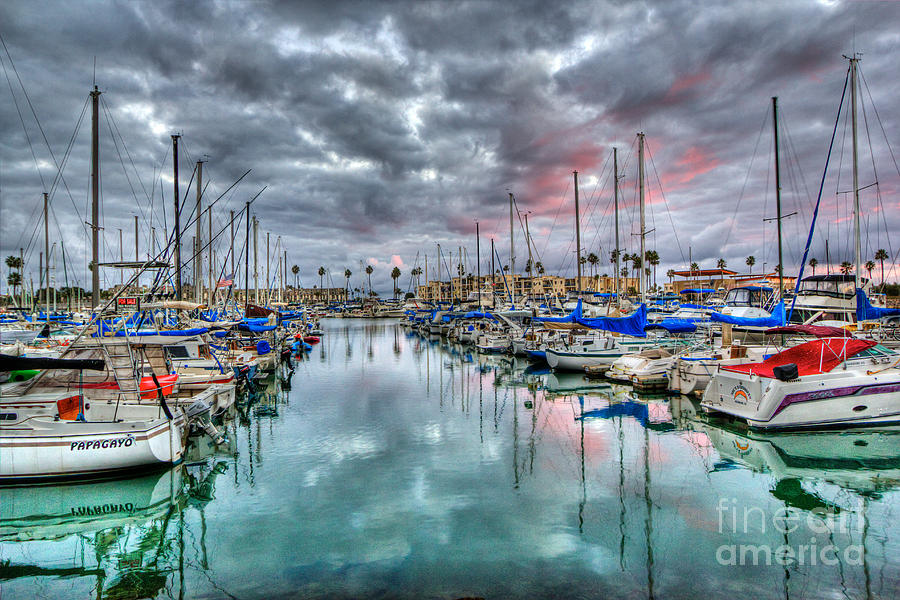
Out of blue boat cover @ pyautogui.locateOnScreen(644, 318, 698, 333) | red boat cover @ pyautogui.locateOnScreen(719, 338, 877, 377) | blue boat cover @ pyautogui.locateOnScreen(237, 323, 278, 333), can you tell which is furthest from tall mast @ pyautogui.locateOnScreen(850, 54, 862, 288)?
blue boat cover @ pyautogui.locateOnScreen(237, 323, 278, 333)

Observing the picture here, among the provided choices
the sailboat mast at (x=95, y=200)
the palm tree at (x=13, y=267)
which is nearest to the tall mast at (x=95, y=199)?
the sailboat mast at (x=95, y=200)

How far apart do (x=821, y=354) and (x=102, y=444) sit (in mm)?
21441

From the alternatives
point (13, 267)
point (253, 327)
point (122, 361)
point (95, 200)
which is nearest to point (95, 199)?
point (95, 200)

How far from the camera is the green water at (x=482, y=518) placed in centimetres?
728

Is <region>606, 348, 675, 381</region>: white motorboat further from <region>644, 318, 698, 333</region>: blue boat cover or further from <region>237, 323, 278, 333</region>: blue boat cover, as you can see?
<region>237, 323, 278, 333</region>: blue boat cover

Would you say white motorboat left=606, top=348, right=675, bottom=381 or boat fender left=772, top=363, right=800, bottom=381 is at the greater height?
boat fender left=772, top=363, right=800, bottom=381

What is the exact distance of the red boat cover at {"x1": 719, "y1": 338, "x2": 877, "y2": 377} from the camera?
15234mm

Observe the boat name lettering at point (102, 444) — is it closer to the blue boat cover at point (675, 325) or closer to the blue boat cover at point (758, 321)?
the blue boat cover at point (758, 321)

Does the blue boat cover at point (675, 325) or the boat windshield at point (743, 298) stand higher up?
the boat windshield at point (743, 298)

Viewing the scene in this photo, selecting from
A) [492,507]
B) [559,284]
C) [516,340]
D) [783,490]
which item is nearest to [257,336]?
[516,340]

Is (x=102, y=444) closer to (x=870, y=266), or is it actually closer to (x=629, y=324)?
(x=629, y=324)

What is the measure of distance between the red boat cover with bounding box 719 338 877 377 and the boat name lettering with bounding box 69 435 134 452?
1934 cm

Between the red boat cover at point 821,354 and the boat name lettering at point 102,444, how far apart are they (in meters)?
19.3

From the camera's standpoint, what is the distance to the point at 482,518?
959cm
